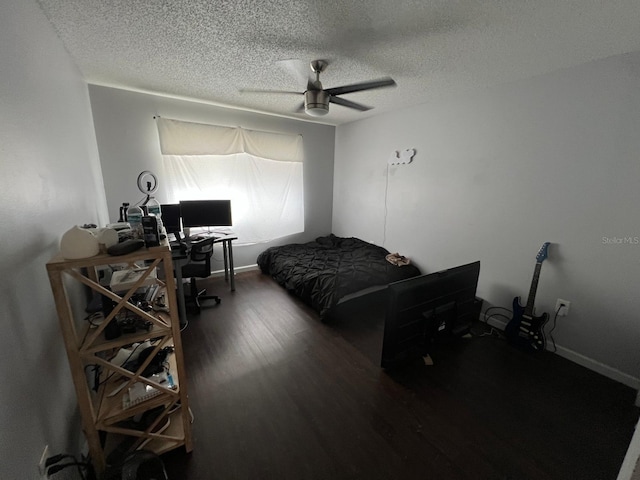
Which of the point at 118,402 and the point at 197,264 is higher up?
the point at 197,264

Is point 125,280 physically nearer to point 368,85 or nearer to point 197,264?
point 197,264

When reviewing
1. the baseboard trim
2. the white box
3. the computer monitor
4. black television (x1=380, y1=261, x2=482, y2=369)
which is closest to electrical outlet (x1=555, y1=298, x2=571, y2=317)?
the baseboard trim

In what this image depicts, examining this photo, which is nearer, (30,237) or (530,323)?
(30,237)

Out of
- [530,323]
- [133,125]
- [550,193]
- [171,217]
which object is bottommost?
[530,323]

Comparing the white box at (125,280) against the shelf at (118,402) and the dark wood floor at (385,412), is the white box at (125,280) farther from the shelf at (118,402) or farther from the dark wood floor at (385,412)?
the dark wood floor at (385,412)

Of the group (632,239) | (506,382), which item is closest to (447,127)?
(632,239)

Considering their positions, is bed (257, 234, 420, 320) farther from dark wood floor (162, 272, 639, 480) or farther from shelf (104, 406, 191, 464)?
shelf (104, 406, 191, 464)

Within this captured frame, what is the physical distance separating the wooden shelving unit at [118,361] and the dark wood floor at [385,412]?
23cm

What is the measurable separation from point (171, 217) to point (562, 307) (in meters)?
4.07

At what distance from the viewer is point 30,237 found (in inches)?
38.3

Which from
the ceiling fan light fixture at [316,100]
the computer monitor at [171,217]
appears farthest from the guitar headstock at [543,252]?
the computer monitor at [171,217]

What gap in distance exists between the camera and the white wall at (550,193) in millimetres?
1811

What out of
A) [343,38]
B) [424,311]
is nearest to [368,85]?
[343,38]

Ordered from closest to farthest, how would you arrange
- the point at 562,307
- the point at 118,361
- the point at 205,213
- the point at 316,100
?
the point at 118,361, the point at 316,100, the point at 562,307, the point at 205,213
